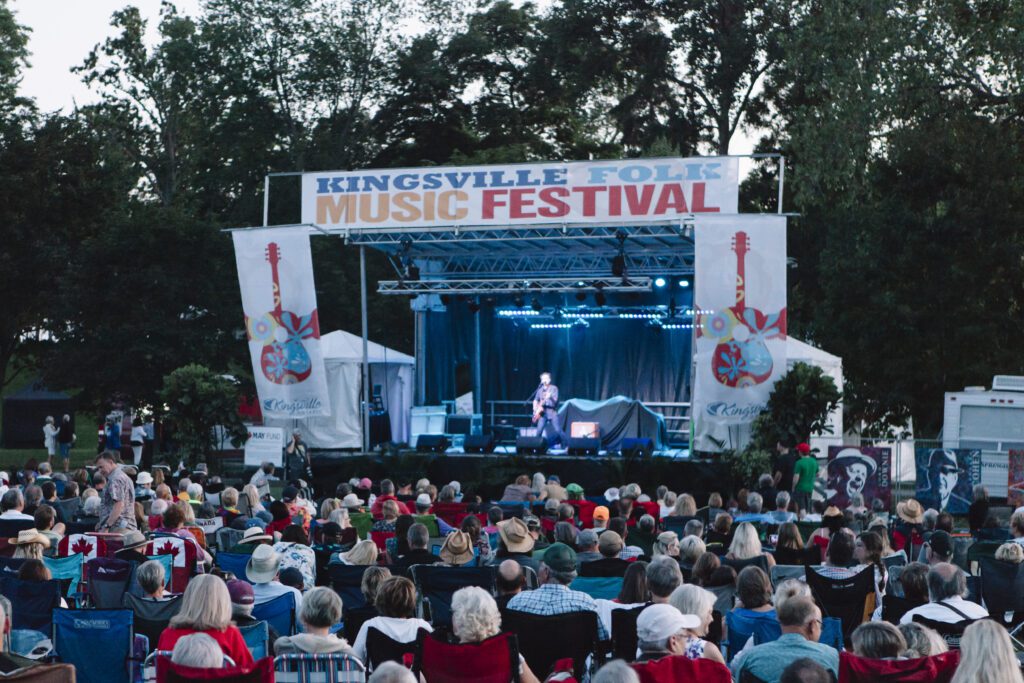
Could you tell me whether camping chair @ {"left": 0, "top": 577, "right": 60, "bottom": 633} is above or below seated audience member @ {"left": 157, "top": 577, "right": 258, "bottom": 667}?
below

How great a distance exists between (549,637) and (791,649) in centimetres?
146

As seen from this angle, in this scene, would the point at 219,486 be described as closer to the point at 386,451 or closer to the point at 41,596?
the point at 41,596

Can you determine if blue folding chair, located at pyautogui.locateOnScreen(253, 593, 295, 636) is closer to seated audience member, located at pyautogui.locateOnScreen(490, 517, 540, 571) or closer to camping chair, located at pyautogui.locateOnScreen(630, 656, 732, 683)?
seated audience member, located at pyautogui.locateOnScreen(490, 517, 540, 571)

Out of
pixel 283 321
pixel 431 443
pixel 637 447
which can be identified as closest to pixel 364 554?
pixel 637 447

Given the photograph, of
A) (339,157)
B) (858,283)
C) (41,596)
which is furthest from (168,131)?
(41,596)

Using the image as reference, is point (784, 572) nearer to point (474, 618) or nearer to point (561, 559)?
point (561, 559)

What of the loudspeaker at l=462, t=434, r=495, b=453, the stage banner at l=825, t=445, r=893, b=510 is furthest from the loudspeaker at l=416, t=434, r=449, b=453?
the stage banner at l=825, t=445, r=893, b=510

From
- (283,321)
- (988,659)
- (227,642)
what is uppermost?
(283,321)

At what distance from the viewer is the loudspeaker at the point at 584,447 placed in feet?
67.8

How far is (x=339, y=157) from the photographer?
38.3 meters

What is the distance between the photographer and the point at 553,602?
6547 millimetres

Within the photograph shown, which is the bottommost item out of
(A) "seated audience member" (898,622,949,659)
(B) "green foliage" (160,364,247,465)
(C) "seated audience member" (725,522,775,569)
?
(A) "seated audience member" (898,622,949,659)

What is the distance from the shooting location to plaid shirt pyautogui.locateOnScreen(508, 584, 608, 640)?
651cm

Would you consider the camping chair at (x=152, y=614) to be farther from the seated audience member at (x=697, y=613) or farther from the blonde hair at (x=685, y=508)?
the blonde hair at (x=685, y=508)
